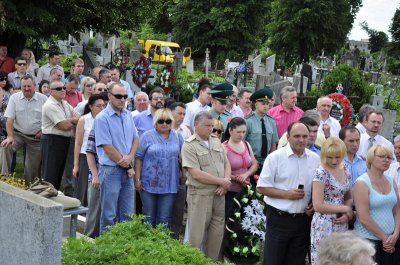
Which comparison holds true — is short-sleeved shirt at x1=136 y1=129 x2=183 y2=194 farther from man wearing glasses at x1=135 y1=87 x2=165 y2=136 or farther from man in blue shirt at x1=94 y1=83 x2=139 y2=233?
man wearing glasses at x1=135 y1=87 x2=165 y2=136

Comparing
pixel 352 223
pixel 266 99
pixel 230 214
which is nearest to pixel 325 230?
pixel 352 223

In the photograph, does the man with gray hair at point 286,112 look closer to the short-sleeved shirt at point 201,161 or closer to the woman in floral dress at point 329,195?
the short-sleeved shirt at point 201,161

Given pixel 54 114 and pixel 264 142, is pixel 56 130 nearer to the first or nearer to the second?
pixel 54 114

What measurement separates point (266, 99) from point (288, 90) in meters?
0.64

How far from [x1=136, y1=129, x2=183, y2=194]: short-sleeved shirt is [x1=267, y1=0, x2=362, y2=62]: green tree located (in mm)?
41544

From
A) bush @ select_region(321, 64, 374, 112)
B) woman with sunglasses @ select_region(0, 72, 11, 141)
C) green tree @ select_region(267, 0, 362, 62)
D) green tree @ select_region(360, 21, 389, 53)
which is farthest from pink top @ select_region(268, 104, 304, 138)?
→ green tree @ select_region(360, 21, 389, 53)

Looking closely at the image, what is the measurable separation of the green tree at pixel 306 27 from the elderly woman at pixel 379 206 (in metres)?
42.4

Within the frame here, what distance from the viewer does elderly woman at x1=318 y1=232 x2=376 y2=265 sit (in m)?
3.92

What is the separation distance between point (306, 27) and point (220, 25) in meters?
6.47

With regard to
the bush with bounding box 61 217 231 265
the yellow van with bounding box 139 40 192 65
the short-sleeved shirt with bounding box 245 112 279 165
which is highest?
the yellow van with bounding box 139 40 192 65

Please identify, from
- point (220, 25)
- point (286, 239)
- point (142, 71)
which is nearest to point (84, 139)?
point (286, 239)

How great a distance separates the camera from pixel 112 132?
24.0ft

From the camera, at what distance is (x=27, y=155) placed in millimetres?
9891

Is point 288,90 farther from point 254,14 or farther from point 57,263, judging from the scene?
point 254,14
